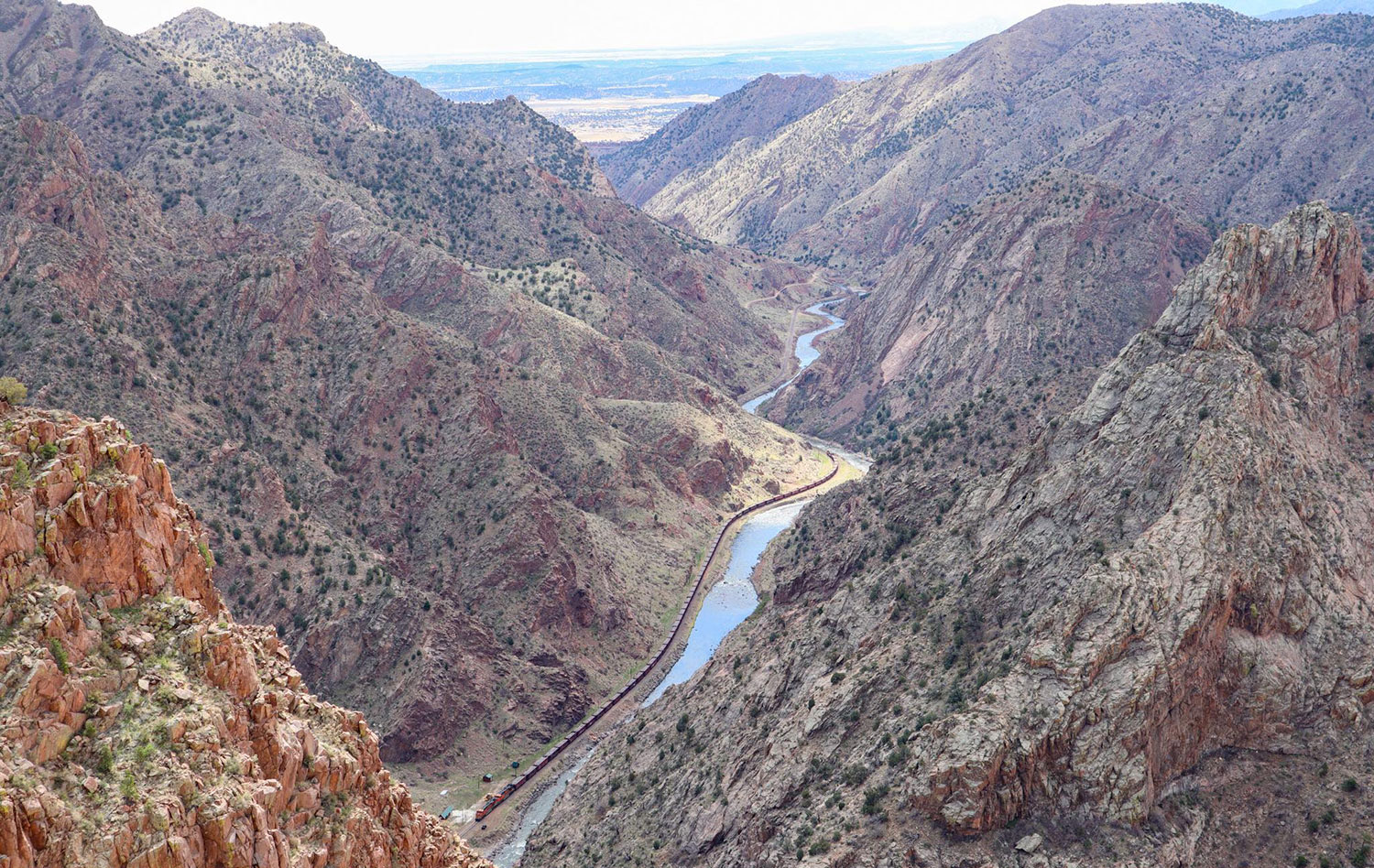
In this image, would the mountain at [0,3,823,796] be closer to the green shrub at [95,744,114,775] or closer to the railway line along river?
the railway line along river

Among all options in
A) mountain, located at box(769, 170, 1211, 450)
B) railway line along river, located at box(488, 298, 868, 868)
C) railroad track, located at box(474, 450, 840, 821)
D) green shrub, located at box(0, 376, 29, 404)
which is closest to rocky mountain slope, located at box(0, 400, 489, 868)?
green shrub, located at box(0, 376, 29, 404)

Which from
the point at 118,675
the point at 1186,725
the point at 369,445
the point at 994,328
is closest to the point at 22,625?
the point at 118,675

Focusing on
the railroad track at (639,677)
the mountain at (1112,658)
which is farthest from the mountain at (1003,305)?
the mountain at (1112,658)

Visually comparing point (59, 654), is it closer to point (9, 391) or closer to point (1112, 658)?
point (9, 391)

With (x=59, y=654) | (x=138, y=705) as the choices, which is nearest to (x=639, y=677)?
(x=138, y=705)

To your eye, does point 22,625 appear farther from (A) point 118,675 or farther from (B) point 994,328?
(B) point 994,328

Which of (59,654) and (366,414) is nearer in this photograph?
(59,654)
